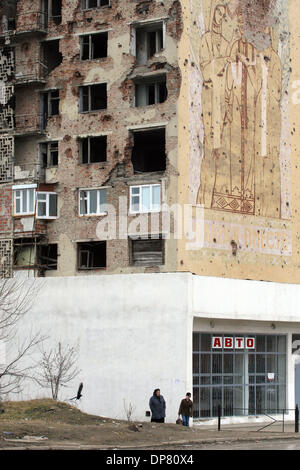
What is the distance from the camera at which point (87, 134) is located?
52344 mm

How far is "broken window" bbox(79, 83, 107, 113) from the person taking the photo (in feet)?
173

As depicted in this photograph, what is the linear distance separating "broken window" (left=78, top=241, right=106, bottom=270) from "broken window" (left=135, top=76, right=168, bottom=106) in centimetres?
741

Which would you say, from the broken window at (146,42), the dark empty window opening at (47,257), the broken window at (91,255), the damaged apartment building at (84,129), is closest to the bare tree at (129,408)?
the damaged apartment building at (84,129)

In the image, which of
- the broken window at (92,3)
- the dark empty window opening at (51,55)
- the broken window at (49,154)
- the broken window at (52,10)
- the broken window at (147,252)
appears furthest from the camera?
the broken window at (52,10)

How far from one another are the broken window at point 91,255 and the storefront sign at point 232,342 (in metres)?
7.17

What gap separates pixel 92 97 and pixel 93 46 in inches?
105

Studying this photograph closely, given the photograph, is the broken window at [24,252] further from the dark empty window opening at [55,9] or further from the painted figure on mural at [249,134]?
the dark empty window opening at [55,9]

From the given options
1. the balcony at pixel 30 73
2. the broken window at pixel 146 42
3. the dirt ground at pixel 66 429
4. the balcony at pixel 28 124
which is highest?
the broken window at pixel 146 42

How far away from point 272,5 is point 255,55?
3419 millimetres

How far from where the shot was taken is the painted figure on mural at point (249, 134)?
51.6 metres

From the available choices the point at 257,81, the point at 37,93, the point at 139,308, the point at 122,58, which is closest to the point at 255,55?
the point at 257,81

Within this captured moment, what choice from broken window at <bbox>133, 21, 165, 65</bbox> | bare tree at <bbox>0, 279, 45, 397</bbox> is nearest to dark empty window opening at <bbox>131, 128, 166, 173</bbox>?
broken window at <bbox>133, 21, 165, 65</bbox>

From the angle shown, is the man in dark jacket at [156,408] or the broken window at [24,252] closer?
the man in dark jacket at [156,408]

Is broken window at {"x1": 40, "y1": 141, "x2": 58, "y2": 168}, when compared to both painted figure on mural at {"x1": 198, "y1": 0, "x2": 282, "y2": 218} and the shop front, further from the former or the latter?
the shop front
